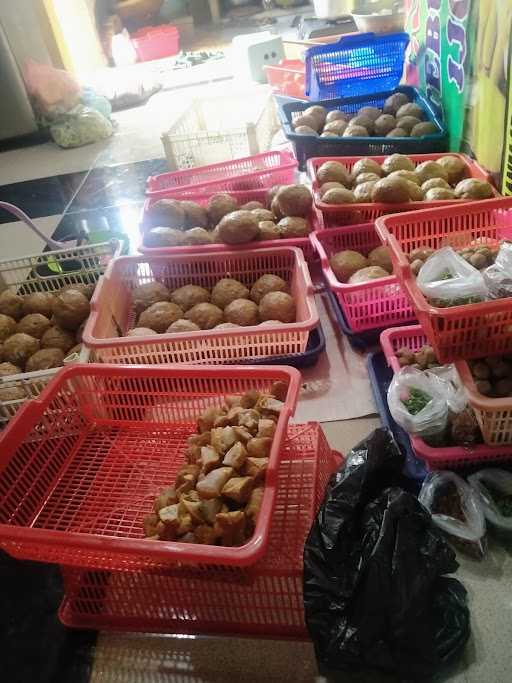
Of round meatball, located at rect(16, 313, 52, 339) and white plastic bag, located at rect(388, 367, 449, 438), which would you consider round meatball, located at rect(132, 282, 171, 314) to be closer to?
round meatball, located at rect(16, 313, 52, 339)

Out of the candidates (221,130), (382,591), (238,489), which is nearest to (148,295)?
(238,489)

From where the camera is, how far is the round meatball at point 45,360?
5.23ft

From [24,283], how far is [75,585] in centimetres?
118

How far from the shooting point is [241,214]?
6.07 ft

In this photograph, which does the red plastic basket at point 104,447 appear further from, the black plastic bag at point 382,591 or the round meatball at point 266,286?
the round meatball at point 266,286

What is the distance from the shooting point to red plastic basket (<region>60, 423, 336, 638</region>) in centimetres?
100


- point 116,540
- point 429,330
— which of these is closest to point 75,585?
point 116,540

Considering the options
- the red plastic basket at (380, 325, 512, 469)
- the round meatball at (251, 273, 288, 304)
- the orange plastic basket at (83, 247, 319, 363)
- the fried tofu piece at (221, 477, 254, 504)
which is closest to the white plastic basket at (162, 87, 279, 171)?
the orange plastic basket at (83, 247, 319, 363)

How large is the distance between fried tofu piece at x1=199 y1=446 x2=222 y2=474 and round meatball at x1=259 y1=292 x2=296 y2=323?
65 cm

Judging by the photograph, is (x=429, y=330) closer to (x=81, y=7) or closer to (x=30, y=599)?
(x=30, y=599)

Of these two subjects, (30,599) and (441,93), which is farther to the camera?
(441,93)

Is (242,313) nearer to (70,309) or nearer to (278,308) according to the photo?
(278,308)

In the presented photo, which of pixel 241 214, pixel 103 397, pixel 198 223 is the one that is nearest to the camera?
pixel 103 397

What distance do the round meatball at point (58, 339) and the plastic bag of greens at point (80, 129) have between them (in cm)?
277
